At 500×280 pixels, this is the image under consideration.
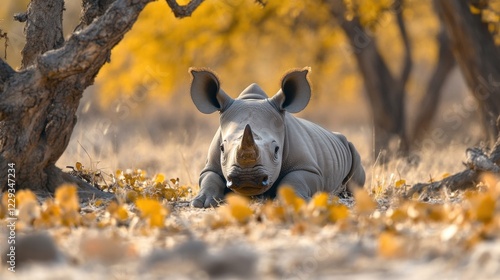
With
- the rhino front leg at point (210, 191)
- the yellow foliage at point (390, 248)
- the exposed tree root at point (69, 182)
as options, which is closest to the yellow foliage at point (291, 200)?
the yellow foliage at point (390, 248)

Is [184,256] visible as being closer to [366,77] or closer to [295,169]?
[295,169]

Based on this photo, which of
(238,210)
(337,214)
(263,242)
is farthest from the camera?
(238,210)

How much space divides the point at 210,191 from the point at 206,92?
0.95 metres

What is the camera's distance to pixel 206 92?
7.45m

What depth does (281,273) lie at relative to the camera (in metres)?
3.63

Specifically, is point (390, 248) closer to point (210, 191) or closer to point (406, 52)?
point (210, 191)

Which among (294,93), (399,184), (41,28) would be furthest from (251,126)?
(41,28)

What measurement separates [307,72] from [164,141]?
1081 centimetres

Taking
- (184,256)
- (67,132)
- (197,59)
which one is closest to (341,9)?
(197,59)

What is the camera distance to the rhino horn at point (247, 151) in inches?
247

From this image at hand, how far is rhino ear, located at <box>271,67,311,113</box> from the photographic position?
7324 millimetres

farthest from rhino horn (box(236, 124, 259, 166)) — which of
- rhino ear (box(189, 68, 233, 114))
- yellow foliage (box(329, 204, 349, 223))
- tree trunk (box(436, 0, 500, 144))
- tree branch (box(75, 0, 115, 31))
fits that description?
tree trunk (box(436, 0, 500, 144))

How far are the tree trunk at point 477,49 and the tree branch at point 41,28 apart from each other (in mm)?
5513

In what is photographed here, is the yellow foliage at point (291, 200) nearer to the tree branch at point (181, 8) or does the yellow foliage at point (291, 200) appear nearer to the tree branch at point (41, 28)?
the tree branch at point (181, 8)
